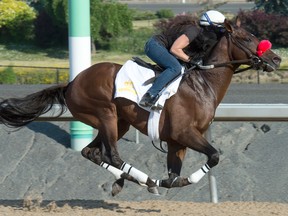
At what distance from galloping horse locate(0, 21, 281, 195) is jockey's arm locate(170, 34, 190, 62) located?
191 mm

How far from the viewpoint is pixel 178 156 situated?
7.79 meters

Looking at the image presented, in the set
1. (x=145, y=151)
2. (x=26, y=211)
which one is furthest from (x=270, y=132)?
(x=26, y=211)

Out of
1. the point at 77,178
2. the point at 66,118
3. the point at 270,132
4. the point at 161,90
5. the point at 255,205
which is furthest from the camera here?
the point at 270,132

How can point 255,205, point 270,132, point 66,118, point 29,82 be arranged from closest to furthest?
point 255,205 → point 66,118 → point 270,132 → point 29,82

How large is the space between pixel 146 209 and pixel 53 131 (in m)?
3.18

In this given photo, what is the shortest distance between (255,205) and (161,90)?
1568mm

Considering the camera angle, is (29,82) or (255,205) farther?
(29,82)

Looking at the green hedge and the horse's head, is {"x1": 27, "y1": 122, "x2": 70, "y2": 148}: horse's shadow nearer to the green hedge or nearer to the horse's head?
the horse's head

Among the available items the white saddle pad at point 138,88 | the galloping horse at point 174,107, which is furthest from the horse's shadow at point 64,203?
the white saddle pad at point 138,88

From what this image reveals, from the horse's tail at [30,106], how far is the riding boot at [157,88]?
102cm

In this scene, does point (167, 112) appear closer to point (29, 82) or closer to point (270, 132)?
point (270, 132)

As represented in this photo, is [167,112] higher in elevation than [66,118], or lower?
higher

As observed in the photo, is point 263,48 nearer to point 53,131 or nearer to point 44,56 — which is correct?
point 53,131

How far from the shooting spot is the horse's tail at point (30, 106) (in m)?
8.10
